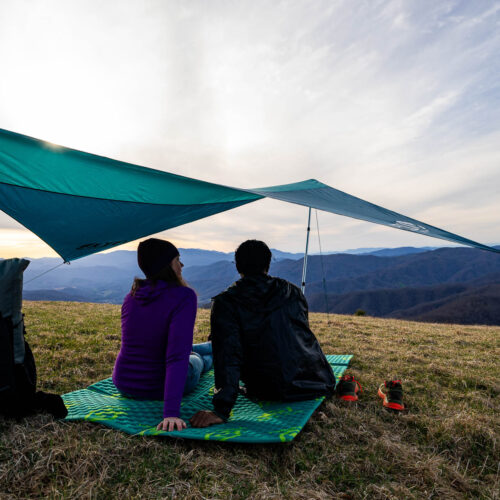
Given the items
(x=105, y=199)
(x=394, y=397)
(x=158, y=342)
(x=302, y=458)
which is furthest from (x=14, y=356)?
(x=394, y=397)

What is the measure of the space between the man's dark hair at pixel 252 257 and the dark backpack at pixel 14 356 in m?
1.50

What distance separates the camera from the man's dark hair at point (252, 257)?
2.63 m

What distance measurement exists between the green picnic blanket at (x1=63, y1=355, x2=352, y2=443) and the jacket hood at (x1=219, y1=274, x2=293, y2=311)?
84 cm

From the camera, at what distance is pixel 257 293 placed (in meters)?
2.58

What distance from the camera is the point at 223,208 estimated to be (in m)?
4.60

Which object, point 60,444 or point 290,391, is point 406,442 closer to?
point 290,391

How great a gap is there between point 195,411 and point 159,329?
0.82 metres

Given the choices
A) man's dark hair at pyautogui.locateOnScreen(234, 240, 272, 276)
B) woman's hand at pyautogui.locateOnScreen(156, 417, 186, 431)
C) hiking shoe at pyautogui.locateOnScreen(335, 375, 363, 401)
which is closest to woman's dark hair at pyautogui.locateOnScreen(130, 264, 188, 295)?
man's dark hair at pyautogui.locateOnScreen(234, 240, 272, 276)

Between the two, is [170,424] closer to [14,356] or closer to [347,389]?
[14,356]

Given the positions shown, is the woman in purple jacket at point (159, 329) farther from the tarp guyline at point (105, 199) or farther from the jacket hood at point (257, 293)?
the tarp guyline at point (105, 199)

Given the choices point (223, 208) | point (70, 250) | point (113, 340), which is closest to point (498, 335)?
point (223, 208)

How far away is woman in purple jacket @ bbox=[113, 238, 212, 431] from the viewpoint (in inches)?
84.9

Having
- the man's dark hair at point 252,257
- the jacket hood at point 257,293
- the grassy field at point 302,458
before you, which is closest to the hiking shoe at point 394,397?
the grassy field at point 302,458

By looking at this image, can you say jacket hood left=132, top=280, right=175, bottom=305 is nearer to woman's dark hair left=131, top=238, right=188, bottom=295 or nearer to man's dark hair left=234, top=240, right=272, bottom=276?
woman's dark hair left=131, top=238, right=188, bottom=295
